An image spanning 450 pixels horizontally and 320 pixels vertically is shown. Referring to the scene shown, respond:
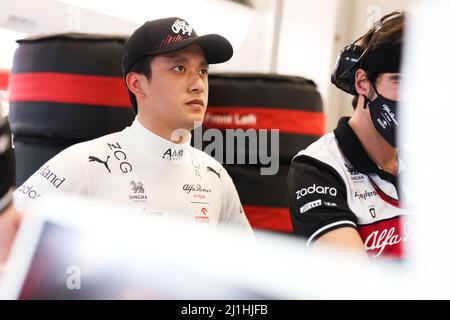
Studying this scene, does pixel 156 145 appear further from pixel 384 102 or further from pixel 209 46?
pixel 384 102

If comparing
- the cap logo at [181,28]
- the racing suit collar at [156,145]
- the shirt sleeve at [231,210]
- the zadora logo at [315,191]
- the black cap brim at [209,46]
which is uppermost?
the cap logo at [181,28]

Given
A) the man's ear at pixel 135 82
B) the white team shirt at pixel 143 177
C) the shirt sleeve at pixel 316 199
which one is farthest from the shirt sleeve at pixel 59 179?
the shirt sleeve at pixel 316 199

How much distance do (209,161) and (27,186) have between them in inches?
8.8

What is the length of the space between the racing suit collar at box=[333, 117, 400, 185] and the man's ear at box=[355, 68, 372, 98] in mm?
62

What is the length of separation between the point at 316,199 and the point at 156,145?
20 centimetres

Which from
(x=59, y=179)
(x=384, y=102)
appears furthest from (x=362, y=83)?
(x=59, y=179)

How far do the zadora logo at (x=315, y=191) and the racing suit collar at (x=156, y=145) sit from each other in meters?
0.15

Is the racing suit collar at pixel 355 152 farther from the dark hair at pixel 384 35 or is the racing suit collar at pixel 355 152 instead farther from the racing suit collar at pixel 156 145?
the racing suit collar at pixel 156 145

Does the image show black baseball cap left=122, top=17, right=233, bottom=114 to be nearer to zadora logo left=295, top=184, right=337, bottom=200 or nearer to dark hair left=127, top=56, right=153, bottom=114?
dark hair left=127, top=56, right=153, bottom=114

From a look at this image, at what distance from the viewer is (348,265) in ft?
1.40

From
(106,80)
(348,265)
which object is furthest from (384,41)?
(106,80)

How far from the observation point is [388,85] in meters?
0.46

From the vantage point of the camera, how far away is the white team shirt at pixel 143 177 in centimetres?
56

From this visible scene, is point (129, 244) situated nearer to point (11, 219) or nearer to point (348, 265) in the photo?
point (11, 219)
